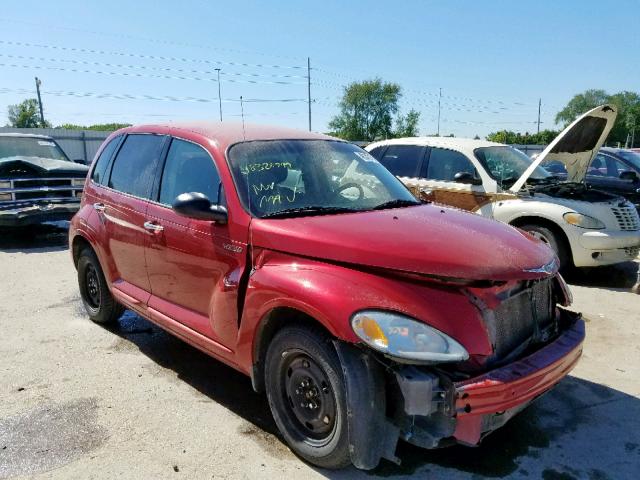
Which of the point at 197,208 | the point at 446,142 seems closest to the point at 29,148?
the point at 446,142

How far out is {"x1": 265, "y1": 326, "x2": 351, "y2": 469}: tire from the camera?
8.63 ft

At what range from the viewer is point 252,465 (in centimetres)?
290

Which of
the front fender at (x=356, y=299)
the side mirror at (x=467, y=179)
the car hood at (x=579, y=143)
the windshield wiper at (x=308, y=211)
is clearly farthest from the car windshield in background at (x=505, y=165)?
the front fender at (x=356, y=299)

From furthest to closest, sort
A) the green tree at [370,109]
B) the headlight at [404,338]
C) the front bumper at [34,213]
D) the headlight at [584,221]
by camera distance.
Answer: the green tree at [370,109] → the front bumper at [34,213] → the headlight at [584,221] → the headlight at [404,338]

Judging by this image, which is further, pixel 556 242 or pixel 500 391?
pixel 556 242

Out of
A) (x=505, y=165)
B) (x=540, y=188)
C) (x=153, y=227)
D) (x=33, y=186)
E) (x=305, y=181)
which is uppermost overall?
(x=305, y=181)

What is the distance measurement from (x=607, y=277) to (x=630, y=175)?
11.0 ft

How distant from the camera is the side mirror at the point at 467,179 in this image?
679cm

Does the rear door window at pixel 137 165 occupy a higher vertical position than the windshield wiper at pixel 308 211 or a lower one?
higher

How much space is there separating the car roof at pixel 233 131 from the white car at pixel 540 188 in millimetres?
2460

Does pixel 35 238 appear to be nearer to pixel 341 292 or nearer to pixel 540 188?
pixel 540 188

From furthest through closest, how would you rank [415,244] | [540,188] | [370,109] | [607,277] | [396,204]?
1. [370,109]
2. [607,277]
3. [540,188]
4. [396,204]
5. [415,244]

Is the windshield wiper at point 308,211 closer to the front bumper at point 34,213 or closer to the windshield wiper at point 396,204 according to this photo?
the windshield wiper at point 396,204

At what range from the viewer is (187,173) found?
376cm
